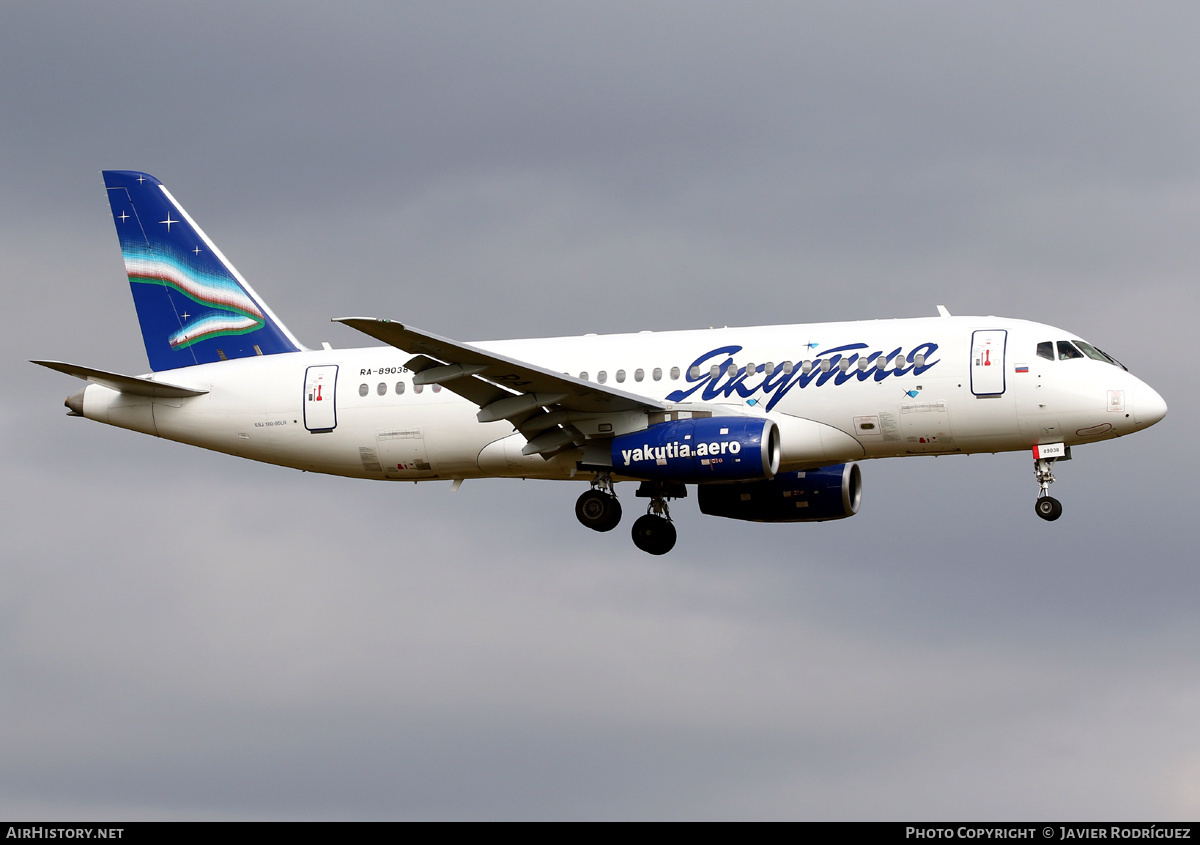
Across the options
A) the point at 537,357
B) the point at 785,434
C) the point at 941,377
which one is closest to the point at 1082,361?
the point at 941,377

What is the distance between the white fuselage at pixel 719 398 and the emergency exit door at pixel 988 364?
0.04 metres

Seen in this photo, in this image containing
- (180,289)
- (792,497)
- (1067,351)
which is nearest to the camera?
(1067,351)

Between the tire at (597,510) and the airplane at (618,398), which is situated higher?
the airplane at (618,398)

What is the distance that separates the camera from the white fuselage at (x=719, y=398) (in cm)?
4219

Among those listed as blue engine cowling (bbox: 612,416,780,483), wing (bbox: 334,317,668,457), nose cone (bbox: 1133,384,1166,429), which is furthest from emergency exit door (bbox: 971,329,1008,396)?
wing (bbox: 334,317,668,457)

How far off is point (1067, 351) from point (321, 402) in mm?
20460

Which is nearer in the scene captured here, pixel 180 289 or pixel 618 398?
pixel 618 398

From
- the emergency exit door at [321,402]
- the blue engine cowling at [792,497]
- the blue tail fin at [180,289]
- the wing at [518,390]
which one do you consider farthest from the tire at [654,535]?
the blue tail fin at [180,289]

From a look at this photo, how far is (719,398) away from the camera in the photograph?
44219mm

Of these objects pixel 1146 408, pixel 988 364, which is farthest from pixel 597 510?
pixel 1146 408

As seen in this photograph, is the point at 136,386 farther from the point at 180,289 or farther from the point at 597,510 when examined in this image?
the point at 597,510

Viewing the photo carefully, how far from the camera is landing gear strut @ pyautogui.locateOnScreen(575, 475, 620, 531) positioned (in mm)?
45656

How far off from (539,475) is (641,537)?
11.6 feet

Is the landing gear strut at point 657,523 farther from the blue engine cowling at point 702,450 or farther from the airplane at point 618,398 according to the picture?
the blue engine cowling at point 702,450
